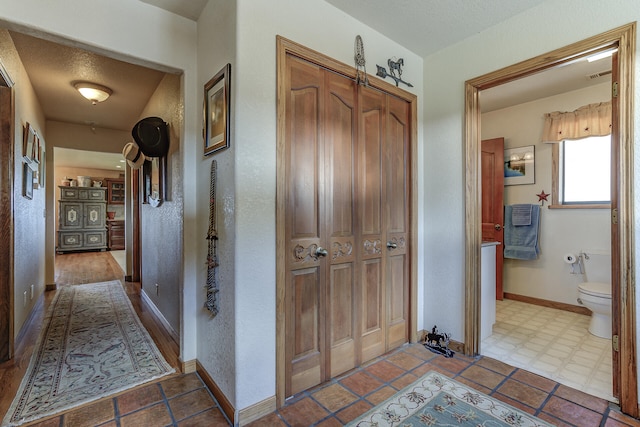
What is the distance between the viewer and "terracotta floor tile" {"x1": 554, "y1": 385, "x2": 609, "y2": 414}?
1.74 metres

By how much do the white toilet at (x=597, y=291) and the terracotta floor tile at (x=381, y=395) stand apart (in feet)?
7.05

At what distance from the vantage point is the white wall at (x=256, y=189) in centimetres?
162

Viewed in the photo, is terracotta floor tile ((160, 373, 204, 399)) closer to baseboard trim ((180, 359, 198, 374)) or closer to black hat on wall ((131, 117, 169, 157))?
baseboard trim ((180, 359, 198, 374))

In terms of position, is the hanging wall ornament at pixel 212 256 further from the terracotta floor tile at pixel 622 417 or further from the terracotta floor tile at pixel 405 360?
the terracotta floor tile at pixel 622 417

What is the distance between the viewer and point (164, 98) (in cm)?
293

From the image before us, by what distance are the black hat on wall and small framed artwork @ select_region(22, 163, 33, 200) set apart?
3.89 ft

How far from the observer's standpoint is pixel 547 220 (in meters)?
3.59

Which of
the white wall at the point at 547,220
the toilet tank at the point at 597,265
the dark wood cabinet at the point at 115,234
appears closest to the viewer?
the toilet tank at the point at 597,265

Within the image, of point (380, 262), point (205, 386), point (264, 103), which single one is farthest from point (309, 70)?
point (205, 386)

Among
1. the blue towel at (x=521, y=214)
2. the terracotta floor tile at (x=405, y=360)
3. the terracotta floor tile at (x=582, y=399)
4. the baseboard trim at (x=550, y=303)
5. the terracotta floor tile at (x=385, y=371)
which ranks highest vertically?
the blue towel at (x=521, y=214)

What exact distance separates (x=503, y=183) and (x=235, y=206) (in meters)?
3.62

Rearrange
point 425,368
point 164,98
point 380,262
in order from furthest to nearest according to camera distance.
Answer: point 164,98, point 380,262, point 425,368

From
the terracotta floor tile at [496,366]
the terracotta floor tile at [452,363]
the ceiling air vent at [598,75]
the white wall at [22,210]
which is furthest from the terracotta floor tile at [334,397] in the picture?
the ceiling air vent at [598,75]

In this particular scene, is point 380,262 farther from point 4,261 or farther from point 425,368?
point 4,261
